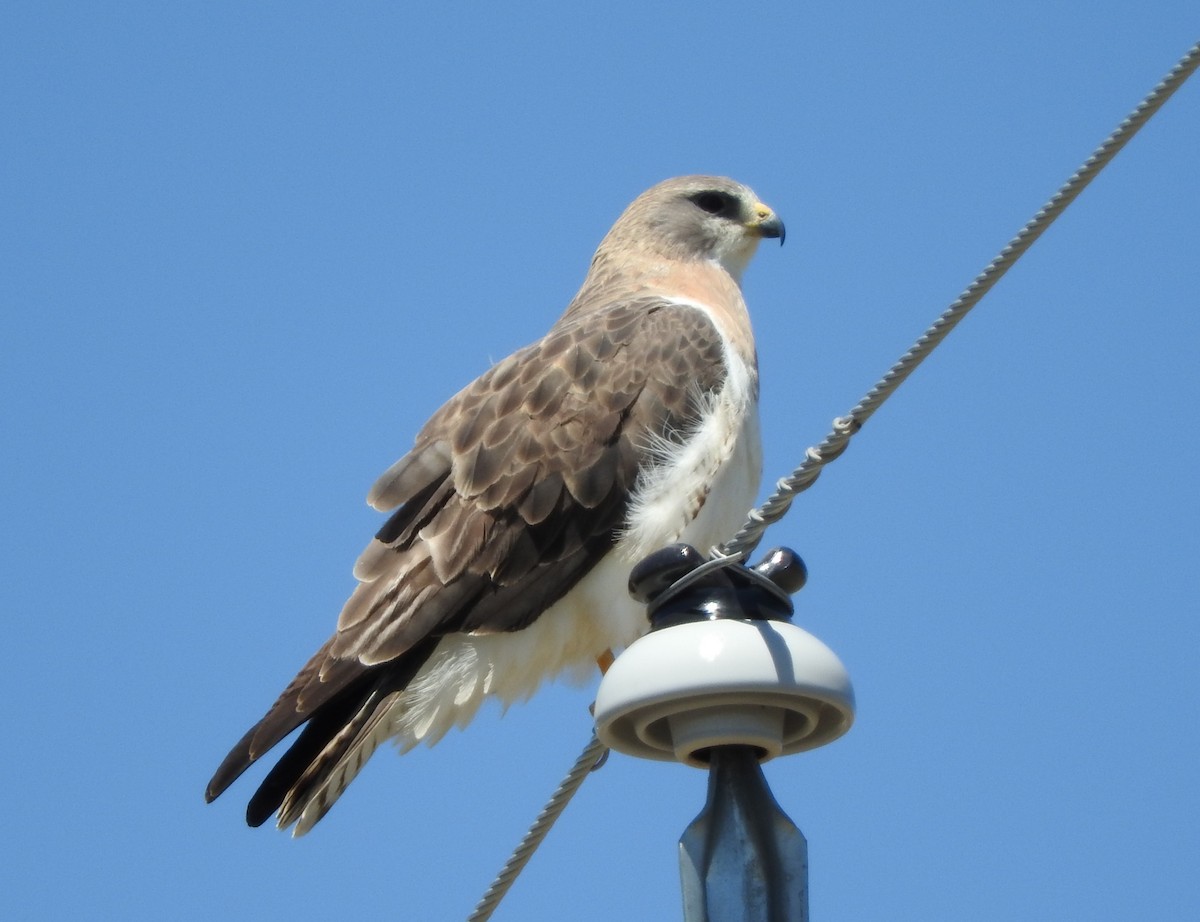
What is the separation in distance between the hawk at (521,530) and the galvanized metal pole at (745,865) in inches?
103

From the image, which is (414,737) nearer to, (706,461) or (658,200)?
(706,461)

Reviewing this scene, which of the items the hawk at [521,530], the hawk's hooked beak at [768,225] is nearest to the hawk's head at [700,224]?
the hawk's hooked beak at [768,225]

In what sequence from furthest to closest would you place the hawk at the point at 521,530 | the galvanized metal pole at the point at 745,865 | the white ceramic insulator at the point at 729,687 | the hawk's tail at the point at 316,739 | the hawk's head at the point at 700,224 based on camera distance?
the hawk's head at the point at 700,224 → the hawk at the point at 521,530 → the hawk's tail at the point at 316,739 → the white ceramic insulator at the point at 729,687 → the galvanized metal pole at the point at 745,865

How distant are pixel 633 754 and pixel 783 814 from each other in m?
0.52

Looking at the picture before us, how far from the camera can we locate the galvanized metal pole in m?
3.40

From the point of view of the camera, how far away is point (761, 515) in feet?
13.1

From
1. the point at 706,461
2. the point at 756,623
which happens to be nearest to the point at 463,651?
the point at 706,461

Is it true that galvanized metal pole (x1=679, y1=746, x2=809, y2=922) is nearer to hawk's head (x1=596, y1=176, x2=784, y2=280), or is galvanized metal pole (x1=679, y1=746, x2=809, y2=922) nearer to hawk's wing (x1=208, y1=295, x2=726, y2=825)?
hawk's wing (x1=208, y1=295, x2=726, y2=825)

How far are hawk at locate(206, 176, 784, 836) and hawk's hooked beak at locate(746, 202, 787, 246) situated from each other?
141 centimetres

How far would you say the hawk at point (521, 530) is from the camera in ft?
20.0

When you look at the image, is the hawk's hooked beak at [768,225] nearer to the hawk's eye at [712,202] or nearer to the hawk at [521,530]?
the hawk's eye at [712,202]

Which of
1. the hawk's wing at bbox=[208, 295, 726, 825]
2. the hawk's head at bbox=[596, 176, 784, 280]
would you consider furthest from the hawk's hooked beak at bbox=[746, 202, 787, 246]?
the hawk's wing at bbox=[208, 295, 726, 825]

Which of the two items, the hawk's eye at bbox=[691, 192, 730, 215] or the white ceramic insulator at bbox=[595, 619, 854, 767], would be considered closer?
the white ceramic insulator at bbox=[595, 619, 854, 767]

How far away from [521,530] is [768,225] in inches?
95.7
